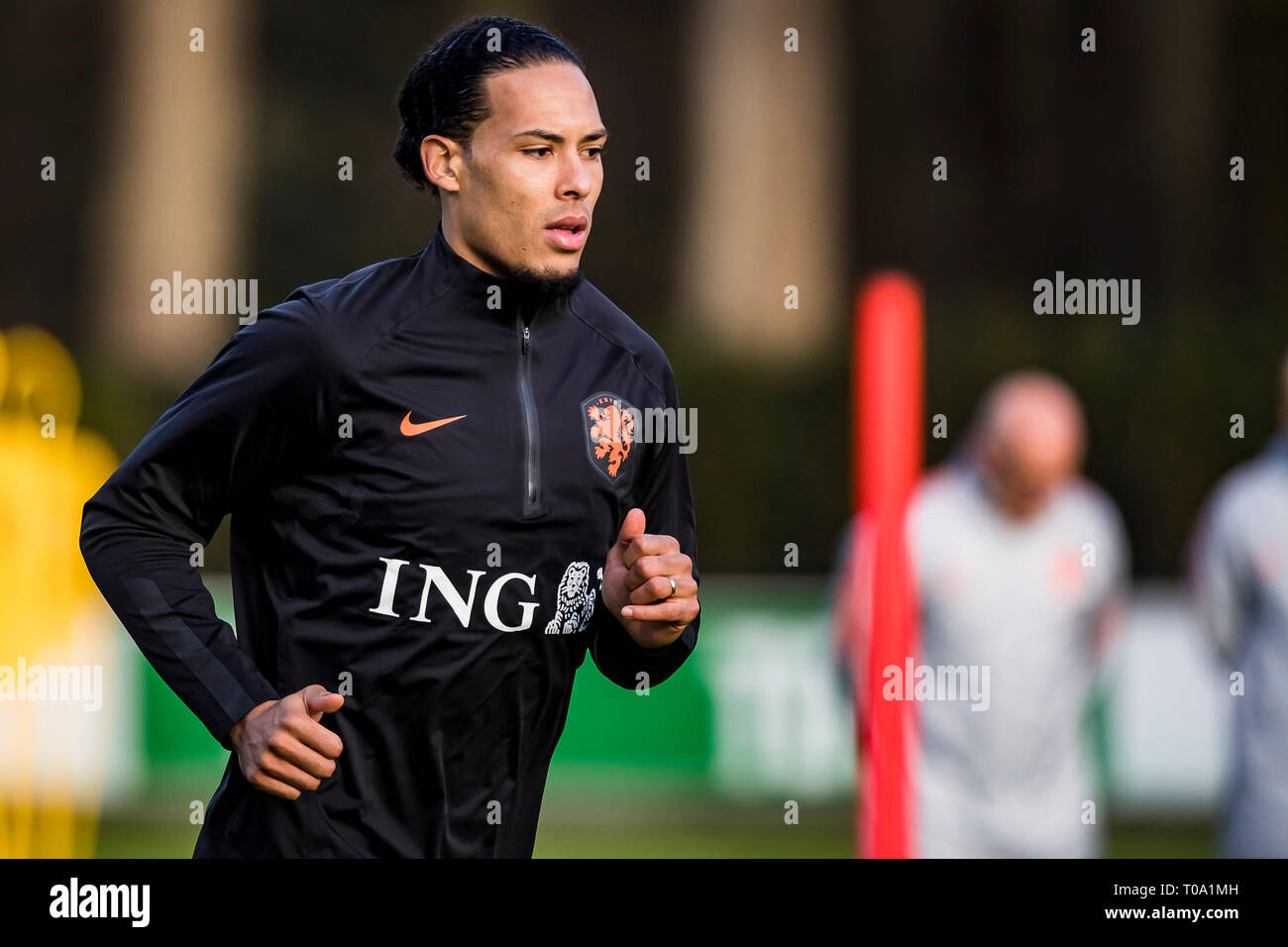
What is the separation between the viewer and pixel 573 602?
108 inches

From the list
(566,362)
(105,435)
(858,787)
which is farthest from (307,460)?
(105,435)

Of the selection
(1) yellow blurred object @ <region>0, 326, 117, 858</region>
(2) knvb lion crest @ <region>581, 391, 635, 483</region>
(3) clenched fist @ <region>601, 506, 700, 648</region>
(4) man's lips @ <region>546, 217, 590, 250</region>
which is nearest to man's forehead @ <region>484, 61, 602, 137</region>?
(4) man's lips @ <region>546, 217, 590, 250</region>

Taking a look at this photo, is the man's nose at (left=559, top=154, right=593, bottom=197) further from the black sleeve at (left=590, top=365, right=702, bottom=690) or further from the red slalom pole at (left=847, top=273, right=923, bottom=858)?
the red slalom pole at (left=847, top=273, right=923, bottom=858)

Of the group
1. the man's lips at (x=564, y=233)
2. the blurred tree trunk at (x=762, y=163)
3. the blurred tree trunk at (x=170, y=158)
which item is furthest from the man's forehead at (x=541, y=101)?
the blurred tree trunk at (x=170, y=158)

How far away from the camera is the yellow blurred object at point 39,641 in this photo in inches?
249

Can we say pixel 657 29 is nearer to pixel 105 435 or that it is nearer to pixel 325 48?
pixel 325 48

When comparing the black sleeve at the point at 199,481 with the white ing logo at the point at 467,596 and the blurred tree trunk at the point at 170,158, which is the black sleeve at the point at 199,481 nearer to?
the white ing logo at the point at 467,596

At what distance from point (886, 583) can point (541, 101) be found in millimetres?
2850

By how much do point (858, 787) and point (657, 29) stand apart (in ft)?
23.2

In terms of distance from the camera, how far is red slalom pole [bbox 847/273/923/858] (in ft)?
16.7

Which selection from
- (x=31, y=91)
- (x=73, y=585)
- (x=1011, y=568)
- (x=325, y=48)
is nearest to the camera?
(x=1011, y=568)

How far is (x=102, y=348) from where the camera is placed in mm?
10109

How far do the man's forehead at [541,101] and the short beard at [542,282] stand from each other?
233 millimetres

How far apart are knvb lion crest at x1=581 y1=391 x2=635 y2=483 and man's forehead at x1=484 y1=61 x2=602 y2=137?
1.49ft
